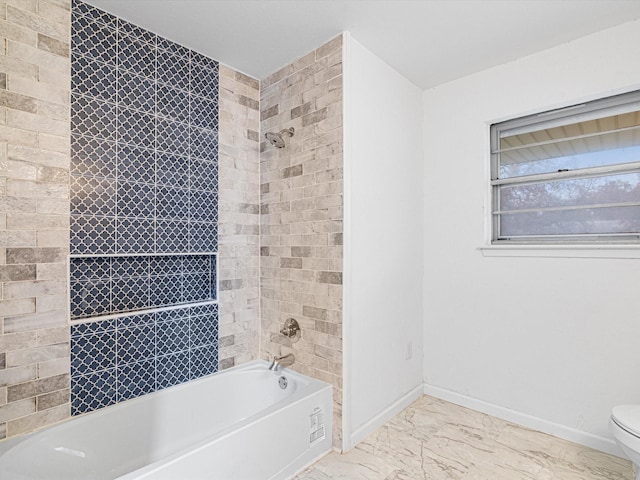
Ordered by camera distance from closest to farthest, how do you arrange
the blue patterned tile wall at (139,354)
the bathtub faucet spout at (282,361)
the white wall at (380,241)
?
the blue patterned tile wall at (139,354), the white wall at (380,241), the bathtub faucet spout at (282,361)

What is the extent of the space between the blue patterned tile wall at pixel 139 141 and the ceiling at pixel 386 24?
0.42ft

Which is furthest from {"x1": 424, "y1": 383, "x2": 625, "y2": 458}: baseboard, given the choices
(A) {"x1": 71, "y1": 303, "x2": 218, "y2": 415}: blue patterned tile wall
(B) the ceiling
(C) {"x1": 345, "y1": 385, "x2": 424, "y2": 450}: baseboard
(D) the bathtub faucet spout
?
(B) the ceiling

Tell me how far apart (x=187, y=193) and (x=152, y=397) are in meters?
1.24

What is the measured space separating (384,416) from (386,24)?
2461 mm

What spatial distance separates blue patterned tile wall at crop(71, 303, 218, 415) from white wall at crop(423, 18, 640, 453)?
1.72 meters

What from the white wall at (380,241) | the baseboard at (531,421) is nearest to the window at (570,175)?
the white wall at (380,241)

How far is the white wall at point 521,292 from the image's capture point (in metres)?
2.05

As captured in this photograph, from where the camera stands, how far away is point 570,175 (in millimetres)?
2244

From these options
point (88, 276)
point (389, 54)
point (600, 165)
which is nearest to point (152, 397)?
point (88, 276)

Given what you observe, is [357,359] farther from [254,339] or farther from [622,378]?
[622,378]

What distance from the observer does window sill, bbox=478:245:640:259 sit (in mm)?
2002

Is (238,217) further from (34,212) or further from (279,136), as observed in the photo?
(34,212)

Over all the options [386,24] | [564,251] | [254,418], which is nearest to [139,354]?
[254,418]

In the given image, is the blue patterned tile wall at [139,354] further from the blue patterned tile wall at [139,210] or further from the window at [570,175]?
the window at [570,175]
